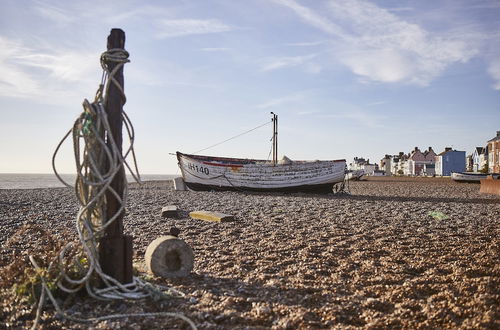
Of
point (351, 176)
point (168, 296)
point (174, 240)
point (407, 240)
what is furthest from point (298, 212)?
point (351, 176)

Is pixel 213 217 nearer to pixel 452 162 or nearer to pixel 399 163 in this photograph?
pixel 452 162

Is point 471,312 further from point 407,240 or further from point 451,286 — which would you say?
point 407,240

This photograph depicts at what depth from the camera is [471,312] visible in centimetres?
398

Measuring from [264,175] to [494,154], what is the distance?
51.4m

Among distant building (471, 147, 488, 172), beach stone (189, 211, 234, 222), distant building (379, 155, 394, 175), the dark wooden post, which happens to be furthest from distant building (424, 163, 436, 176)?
the dark wooden post

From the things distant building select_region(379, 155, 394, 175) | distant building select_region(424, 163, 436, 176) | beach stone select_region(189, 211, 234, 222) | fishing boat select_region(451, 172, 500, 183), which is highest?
distant building select_region(379, 155, 394, 175)

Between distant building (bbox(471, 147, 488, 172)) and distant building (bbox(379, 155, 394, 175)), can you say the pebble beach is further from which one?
distant building (bbox(379, 155, 394, 175))

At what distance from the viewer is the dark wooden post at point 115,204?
446 centimetres

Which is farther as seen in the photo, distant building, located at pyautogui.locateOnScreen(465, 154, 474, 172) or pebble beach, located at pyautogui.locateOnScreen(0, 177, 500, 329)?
distant building, located at pyautogui.locateOnScreen(465, 154, 474, 172)

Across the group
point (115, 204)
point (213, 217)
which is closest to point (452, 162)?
point (213, 217)

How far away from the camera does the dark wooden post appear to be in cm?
446

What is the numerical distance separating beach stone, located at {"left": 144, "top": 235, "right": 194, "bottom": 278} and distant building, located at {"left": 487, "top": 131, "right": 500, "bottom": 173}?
206ft

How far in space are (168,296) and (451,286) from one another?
3.46 m

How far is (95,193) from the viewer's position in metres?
4.37
